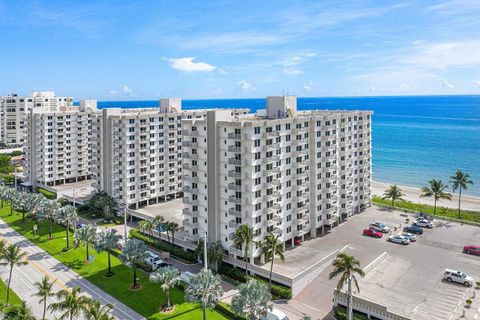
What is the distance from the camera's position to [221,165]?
67.5m

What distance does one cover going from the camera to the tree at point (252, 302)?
43.7 meters

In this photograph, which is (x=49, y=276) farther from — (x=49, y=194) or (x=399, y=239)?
(x=399, y=239)

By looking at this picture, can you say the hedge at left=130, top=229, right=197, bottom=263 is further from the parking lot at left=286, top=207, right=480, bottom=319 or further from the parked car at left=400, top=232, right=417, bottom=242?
the parked car at left=400, top=232, right=417, bottom=242

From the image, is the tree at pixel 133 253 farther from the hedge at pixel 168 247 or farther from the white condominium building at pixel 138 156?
the white condominium building at pixel 138 156

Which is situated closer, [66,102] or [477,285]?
[477,285]


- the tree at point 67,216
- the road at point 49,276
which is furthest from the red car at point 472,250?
the tree at point 67,216

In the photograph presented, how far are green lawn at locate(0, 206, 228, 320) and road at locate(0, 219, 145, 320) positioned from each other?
0.95m

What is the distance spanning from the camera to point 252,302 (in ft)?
143

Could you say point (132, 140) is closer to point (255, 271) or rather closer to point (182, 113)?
point (182, 113)

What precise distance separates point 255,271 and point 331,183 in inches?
1058

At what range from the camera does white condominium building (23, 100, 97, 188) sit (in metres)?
121

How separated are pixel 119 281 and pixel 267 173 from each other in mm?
29096

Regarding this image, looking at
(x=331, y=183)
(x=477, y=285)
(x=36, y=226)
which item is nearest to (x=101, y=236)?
(x=36, y=226)

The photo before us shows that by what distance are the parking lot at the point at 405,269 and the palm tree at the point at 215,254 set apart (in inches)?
460
